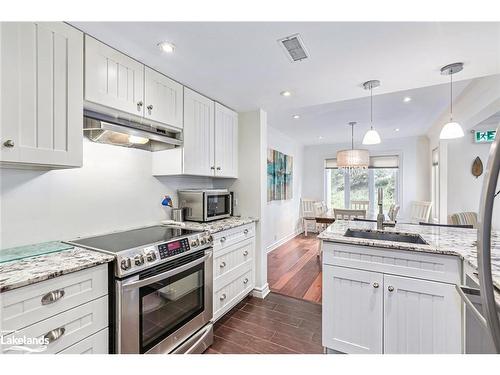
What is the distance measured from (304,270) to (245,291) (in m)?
1.37

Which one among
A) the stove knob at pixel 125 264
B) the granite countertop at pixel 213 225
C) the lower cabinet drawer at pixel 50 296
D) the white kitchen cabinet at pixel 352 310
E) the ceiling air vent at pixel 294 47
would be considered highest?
the ceiling air vent at pixel 294 47

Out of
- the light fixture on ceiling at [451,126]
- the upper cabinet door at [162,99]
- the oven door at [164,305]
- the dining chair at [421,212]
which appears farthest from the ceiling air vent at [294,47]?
the dining chair at [421,212]

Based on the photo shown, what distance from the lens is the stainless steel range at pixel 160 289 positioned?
4.38ft

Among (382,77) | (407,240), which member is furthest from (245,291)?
(382,77)

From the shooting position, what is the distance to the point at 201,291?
192cm

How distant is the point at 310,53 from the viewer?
1631 mm

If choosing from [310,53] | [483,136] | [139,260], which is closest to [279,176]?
[310,53]

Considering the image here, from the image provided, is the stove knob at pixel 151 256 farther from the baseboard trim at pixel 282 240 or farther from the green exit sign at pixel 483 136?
the green exit sign at pixel 483 136

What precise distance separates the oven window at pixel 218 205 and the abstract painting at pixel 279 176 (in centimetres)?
189


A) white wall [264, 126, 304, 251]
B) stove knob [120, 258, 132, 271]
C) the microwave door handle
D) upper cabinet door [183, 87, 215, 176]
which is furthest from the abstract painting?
the microwave door handle

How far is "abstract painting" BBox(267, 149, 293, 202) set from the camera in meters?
4.59

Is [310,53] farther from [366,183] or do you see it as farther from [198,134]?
[366,183]

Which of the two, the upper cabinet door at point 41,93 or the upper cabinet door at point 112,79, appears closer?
the upper cabinet door at point 41,93
